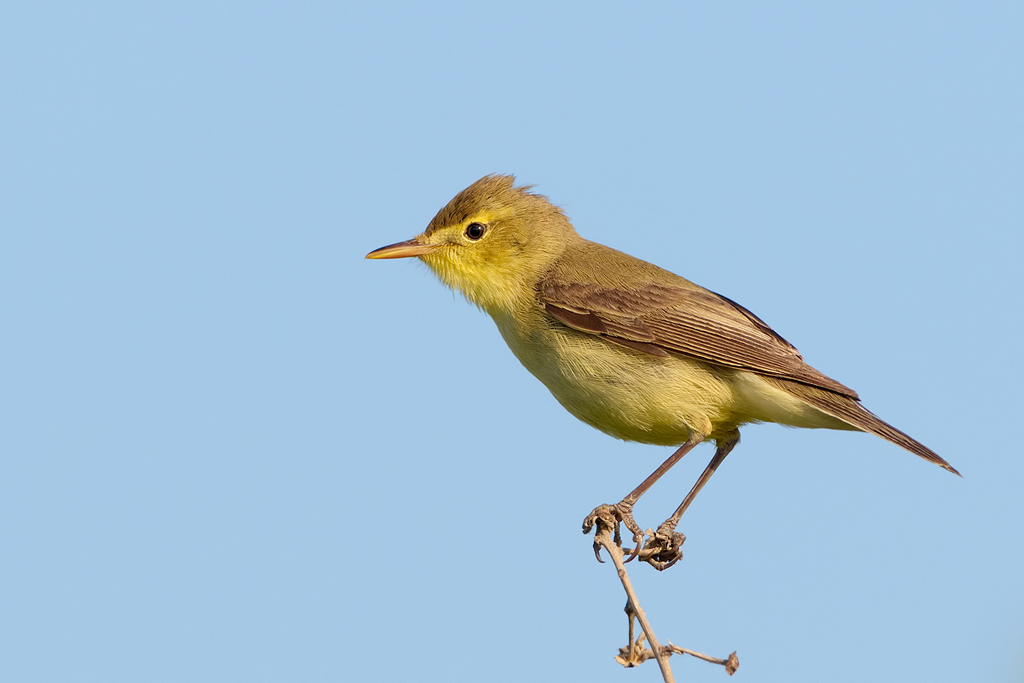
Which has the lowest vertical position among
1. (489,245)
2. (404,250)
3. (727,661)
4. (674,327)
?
(727,661)

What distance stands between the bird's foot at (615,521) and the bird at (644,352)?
9.7 inches

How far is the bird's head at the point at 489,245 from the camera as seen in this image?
21.9 ft

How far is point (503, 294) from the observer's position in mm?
6578

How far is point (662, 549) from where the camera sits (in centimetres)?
534

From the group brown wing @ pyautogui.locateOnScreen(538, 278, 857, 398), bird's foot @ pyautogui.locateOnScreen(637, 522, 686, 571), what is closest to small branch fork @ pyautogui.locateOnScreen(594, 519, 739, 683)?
bird's foot @ pyautogui.locateOnScreen(637, 522, 686, 571)

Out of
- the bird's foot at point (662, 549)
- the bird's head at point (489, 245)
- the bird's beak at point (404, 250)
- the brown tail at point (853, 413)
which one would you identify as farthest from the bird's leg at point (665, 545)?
the bird's beak at point (404, 250)

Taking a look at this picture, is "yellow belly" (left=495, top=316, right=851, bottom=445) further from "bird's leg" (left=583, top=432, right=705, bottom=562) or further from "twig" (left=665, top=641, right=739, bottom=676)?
"twig" (left=665, top=641, right=739, bottom=676)

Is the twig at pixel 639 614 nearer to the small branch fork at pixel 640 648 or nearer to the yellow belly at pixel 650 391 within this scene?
the small branch fork at pixel 640 648

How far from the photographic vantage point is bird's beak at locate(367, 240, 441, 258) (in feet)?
22.0

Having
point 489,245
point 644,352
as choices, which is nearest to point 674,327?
point 644,352

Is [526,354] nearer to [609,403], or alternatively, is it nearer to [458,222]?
[609,403]

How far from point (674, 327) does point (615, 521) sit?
153cm

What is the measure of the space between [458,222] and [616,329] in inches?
55.8

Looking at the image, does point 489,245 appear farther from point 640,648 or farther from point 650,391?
point 640,648
